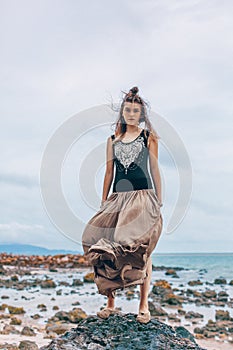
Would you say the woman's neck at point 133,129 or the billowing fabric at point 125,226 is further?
the woman's neck at point 133,129

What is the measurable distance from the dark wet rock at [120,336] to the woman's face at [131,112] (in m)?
2.44

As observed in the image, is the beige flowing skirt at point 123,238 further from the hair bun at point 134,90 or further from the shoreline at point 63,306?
the shoreline at point 63,306

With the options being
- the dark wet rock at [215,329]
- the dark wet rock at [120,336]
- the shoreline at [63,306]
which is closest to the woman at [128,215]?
the dark wet rock at [120,336]

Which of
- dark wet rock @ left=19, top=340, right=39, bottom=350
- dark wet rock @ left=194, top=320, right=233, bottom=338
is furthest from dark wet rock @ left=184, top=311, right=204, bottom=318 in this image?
dark wet rock @ left=19, top=340, right=39, bottom=350

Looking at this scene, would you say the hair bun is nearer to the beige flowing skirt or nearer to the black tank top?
the black tank top

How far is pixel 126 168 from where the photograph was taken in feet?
23.3

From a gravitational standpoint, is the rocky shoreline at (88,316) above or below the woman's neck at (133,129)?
below

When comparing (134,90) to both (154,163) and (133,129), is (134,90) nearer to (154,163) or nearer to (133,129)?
(133,129)

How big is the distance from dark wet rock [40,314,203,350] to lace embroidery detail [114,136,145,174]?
1875 mm

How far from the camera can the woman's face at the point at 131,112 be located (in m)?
7.20

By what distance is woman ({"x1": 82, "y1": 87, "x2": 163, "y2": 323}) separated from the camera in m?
6.65

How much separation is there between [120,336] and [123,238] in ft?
3.80

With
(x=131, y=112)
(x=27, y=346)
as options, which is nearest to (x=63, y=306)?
(x=27, y=346)

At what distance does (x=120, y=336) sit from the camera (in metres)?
6.68
